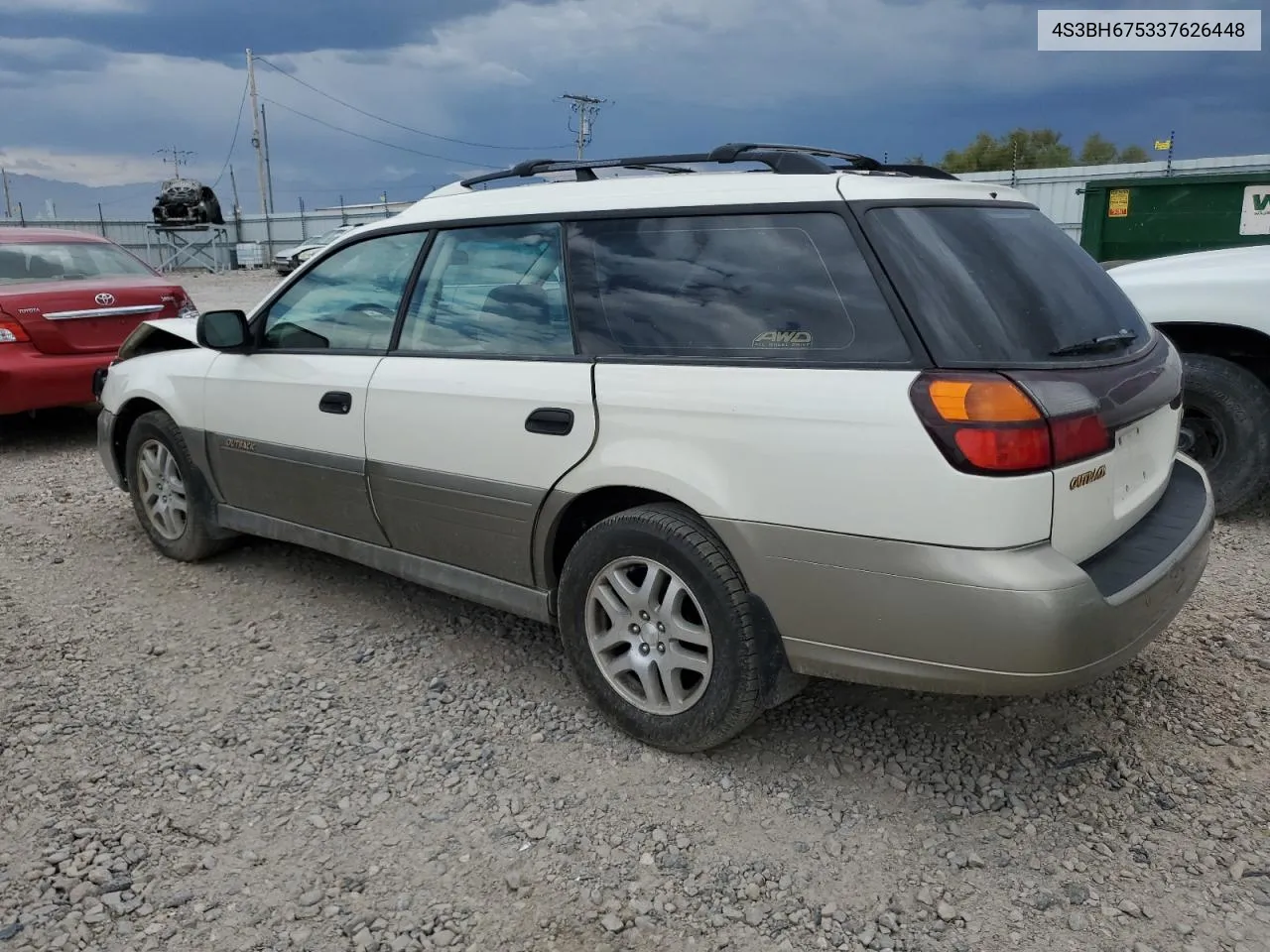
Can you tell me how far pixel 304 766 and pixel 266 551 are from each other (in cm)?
223

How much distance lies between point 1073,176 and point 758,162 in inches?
970

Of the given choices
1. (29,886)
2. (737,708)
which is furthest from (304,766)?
(737,708)

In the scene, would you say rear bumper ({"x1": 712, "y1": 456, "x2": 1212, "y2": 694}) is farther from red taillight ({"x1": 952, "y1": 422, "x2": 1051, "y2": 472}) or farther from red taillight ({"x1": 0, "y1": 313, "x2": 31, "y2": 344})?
red taillight ({"x1": 0, "y1": 313, "x2": 31, "y2": 344})

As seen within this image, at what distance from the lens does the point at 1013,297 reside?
2.72 m

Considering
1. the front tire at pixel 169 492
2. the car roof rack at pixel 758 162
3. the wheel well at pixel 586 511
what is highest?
the car roof rack at pixel 758 162

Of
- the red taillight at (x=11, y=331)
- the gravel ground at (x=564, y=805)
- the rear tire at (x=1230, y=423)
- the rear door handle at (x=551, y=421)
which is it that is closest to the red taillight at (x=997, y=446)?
the gravel ground at (x=564, y=805)

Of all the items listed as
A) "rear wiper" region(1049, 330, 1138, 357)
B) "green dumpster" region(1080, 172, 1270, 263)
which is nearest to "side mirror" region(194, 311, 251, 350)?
"rear wiper" region(1049, 330, 1138, 357)

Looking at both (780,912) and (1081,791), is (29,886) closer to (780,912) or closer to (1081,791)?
(780,912)

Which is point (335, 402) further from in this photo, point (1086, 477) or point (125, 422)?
point (1086, 477)

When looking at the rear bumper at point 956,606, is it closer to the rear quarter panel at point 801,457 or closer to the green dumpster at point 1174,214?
the rear quarter panel at point 801,457

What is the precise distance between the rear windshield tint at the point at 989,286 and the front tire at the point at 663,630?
0.87 meters

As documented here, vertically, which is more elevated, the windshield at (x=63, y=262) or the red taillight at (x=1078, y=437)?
the windshield at (x=63, y=262)

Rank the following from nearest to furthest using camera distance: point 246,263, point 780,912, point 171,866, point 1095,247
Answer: point 780,912, point 171,866, point 1095,247, point 246,263

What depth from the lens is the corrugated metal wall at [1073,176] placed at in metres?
20.8
